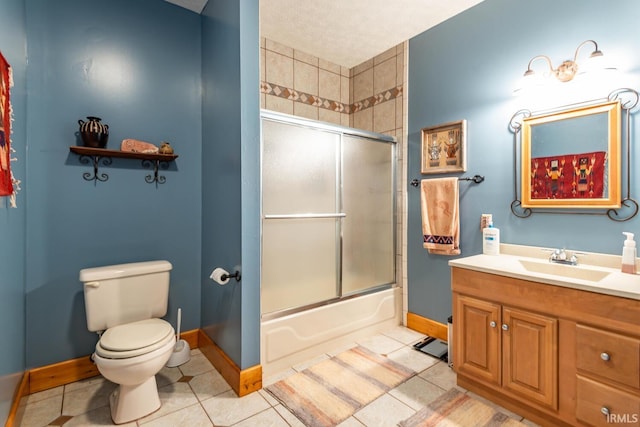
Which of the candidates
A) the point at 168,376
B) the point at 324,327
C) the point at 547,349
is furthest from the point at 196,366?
the point at 547,349

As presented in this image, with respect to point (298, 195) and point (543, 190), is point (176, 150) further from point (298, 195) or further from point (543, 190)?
point (543, 190)

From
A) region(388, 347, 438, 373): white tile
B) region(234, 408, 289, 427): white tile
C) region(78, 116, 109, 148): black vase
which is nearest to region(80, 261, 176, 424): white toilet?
region(234, 408, 289, 427): white tile

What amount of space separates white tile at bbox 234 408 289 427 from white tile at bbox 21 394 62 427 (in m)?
1.00

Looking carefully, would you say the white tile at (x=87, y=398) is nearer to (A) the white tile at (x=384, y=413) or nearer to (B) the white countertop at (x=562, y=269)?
(A) the white tile at (x=384, y=413)

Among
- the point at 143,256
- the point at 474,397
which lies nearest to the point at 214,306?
the point at 143,256

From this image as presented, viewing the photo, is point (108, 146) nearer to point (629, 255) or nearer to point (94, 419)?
point (94, 419)

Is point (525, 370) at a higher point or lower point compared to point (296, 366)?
higher

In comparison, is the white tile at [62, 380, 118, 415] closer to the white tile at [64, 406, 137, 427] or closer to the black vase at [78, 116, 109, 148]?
the white tile at [64, 406, 137, 427]

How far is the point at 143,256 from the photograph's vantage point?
2230mm

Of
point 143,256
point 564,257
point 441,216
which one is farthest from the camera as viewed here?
point 441,216

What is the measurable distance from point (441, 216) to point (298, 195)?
1.13 meters

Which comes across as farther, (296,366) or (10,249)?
(296,366)

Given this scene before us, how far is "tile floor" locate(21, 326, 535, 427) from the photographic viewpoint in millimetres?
1635

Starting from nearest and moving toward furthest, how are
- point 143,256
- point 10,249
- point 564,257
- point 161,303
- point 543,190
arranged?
point 10,249
point 564,257
point 543,190
point 161,303
point 143,256
